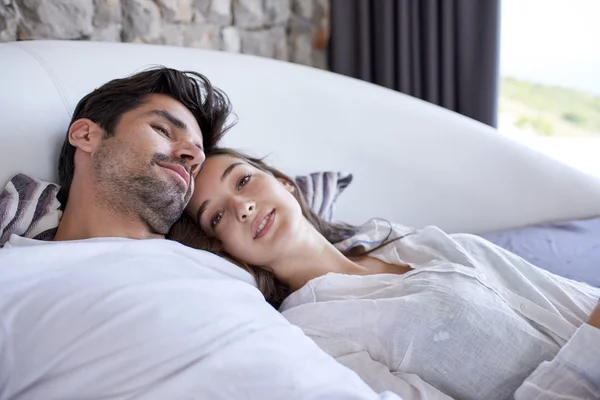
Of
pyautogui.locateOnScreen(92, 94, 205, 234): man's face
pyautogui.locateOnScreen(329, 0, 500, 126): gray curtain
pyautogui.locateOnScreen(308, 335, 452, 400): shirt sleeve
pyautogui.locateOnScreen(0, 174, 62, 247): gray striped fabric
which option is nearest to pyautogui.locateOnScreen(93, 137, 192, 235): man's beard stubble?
pyautogui.locateOnScreen(92, 94, 205, 234): man's face

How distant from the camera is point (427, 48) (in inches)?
95.5

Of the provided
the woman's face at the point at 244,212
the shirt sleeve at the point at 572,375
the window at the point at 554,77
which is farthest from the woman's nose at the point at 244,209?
the window at the point at 554,77

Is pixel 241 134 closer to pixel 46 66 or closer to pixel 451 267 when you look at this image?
pixel 46 66

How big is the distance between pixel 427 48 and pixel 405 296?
1445 mm

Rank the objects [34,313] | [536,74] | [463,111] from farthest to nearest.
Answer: [536,74] < [463,111] < [34,313]

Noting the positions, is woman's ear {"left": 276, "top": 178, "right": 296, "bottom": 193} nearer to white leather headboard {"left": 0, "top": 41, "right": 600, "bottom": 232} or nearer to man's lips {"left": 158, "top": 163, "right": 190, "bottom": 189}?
white leather headboard {"left": 0, "top": 41, "right": 600, "bottom": 232}

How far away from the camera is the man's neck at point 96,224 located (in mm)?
1229

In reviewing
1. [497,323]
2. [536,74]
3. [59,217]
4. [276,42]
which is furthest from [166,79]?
[536,74]

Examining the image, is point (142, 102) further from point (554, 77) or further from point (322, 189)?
point (554, 77)

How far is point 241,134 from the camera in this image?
1700mm

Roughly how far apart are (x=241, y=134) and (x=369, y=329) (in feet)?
2.32

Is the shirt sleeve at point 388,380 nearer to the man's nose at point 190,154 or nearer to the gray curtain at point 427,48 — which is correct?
the man's nose at point 190,154

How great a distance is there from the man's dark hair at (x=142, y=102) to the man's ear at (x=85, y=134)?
0.04ft

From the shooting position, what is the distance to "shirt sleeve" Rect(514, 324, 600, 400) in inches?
41.4
